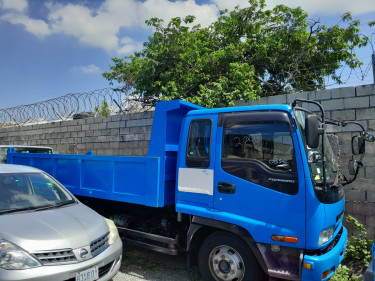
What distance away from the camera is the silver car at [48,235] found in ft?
9.23

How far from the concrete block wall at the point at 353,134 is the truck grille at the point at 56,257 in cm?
459

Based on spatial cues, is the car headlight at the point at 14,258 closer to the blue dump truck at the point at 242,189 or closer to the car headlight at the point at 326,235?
the blue dump truck at the point at 242,189

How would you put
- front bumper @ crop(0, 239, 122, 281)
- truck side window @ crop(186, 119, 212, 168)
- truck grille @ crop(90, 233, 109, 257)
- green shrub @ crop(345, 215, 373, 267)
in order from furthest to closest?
green shrub @ crop(345, 215, 373, 267) → truck side window @ crop(186, 119, 212, 168) → truck grille @ crop(90, 233, 109, 257) → front bumper @ crop(0, 239, 122, 281)

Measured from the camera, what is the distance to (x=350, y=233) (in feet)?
16.8

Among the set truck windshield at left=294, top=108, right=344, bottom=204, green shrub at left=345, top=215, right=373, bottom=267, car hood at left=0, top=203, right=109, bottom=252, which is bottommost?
green shrub at left=345, top=215, right=373, bottom=267

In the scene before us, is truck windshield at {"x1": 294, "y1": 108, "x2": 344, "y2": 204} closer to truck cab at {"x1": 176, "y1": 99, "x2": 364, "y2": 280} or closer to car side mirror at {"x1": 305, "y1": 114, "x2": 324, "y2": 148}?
truck cab at {"x1": 176, "y1": 99, "x2": 364, "y2": 280}

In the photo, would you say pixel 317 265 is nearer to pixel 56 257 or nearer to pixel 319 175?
pixel 319 175

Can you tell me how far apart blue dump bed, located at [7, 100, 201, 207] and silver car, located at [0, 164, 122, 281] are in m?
0.57

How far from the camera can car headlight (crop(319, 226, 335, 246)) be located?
3084 millimetres

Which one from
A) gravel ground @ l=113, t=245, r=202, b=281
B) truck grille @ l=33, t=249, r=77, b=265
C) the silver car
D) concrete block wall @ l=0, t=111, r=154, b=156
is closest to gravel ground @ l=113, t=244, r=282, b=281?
gravel ground @ l=113, t=245, r=202, b=281

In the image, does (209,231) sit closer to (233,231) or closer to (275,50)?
(233,231)

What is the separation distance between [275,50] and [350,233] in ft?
20.6

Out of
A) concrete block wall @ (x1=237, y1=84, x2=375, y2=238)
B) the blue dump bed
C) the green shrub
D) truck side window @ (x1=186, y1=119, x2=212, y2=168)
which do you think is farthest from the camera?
concrete block wall @ (x1=237, y1=84, x2=375, y2=238)

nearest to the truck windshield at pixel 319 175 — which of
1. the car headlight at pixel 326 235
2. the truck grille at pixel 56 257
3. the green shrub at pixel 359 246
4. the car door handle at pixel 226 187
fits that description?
the car headlight at pixel 326 235
